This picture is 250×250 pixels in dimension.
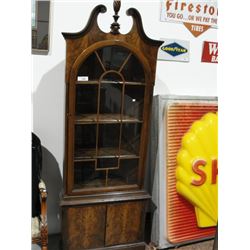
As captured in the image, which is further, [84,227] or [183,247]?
[183,247]

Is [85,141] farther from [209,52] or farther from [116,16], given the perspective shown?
[209,52]

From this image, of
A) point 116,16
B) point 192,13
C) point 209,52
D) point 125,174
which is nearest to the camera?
point 116,16

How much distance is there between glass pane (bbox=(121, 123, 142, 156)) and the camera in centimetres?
188

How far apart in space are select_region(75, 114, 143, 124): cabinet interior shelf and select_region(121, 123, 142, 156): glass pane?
36 mm

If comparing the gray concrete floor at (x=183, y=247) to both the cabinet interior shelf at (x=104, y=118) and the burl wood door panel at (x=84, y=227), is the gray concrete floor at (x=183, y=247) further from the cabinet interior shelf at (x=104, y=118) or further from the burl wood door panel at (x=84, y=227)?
the cabinet interior shelf at (x=104, y=118)

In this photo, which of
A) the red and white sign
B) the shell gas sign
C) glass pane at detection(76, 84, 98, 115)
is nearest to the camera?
glass pane at detection(76, 84, 98, 115)

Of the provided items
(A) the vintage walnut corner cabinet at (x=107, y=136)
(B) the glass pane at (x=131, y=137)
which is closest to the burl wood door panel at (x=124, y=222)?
(A) the vintage walnut corner cabinet at (x=107, y=136)

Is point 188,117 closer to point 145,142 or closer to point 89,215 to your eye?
point 145,142

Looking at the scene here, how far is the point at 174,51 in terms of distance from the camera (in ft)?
7.39

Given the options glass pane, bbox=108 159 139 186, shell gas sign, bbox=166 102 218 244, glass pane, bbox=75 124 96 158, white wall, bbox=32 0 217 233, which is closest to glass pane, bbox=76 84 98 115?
glass pane, bbox=75 124 96 158

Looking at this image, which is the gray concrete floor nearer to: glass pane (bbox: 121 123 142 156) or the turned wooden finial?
glass pane (bbox: 121 123 142 156)

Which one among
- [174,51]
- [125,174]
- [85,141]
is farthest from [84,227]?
[174,51]

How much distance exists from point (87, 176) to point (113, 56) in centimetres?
85
